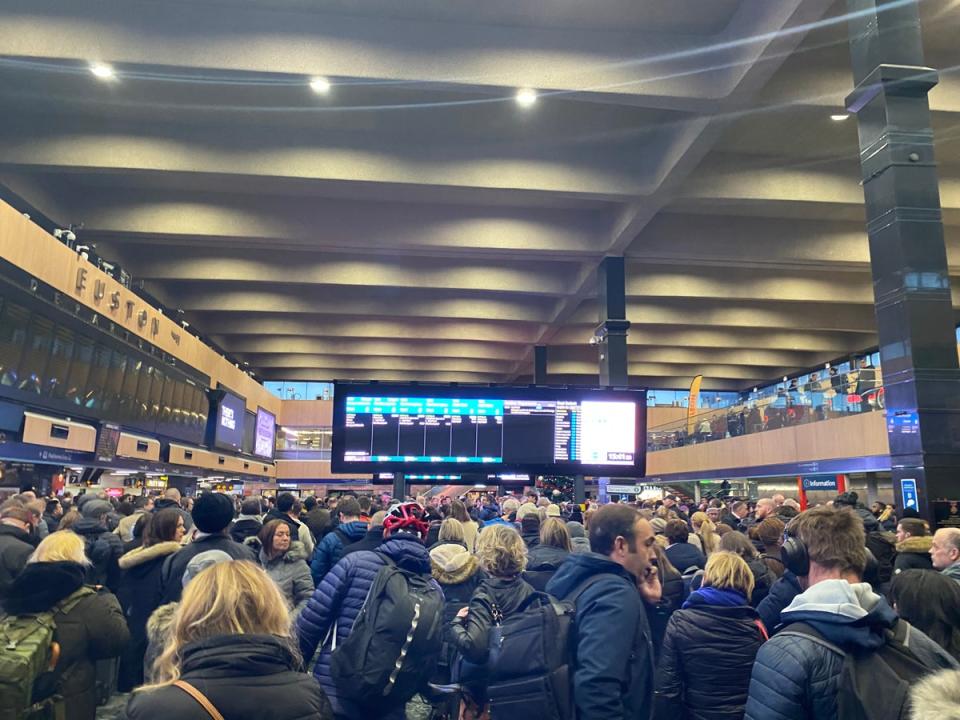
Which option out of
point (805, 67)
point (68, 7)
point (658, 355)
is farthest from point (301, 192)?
point (658, 355)

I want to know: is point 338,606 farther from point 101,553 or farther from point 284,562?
point 101,553

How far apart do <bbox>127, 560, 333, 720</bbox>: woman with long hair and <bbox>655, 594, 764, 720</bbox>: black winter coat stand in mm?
1968

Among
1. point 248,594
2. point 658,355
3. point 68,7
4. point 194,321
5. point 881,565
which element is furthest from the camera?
point 658,355

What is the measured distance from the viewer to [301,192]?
42.1 ft

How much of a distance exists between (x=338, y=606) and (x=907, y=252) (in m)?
6.91

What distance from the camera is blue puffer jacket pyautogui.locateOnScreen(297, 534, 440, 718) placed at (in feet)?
11.0

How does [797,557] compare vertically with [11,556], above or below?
above

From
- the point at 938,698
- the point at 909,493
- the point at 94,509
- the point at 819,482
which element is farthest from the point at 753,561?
the point at 819,482

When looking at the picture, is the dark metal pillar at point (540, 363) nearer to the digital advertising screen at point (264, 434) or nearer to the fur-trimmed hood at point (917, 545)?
the digital advertising screen at point (264, 434)

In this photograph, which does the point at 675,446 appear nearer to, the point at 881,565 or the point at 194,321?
the point at 194,321

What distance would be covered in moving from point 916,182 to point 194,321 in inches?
809

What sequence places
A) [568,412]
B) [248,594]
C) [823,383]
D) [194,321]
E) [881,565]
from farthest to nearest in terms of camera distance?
1. [194,321]
2. [823,383]
3. [568,412]
4. [881,565]
5. [248,594]

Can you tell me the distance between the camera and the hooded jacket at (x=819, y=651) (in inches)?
83.5

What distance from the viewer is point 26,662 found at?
3059 mm
